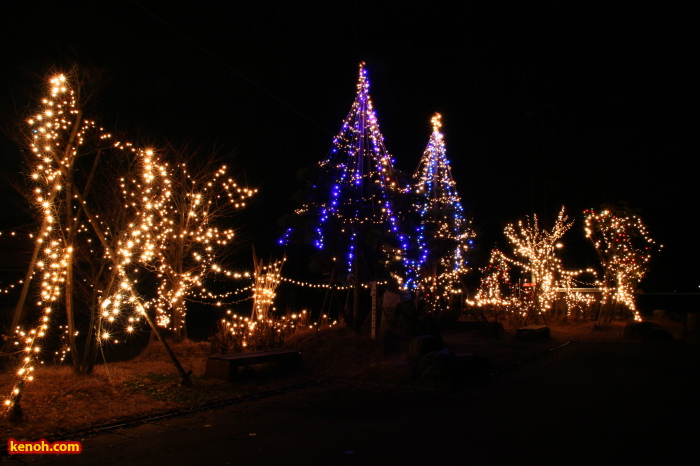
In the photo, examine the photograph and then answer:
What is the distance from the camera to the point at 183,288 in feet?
45.1

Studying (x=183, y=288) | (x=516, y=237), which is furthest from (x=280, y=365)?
(x=516, y=237)

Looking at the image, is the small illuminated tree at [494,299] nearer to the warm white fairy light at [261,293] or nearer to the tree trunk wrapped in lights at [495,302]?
the tree trunk wrapped in lights at [495,302]

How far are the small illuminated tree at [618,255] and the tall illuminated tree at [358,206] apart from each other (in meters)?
13.3

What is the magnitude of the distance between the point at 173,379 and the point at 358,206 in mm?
6665

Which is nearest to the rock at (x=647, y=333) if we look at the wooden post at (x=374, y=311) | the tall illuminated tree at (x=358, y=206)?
the tall illuminated tree at (x=358, y=206)

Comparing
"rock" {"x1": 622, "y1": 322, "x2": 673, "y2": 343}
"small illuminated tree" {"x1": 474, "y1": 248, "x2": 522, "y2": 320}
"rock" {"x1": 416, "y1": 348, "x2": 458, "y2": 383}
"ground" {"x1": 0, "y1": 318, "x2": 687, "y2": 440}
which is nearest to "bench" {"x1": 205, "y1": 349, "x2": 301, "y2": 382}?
"ground" {"x1": 0, "y1": 318, "x2": 687, "y2": 440}

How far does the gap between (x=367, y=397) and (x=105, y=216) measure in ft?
22.4

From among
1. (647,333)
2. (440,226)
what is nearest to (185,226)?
(440,226)

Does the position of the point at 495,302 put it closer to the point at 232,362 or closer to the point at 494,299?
the point at 494,299

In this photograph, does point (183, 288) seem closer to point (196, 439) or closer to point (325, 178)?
point (325, 178)

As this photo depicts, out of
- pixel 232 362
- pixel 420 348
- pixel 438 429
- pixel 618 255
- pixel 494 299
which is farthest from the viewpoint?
pixel 618 255

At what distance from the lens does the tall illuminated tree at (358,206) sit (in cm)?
1430

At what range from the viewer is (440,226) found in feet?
61.6

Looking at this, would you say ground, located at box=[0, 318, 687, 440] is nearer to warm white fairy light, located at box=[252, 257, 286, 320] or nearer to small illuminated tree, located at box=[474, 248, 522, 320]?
warm white fairy light, located at box=[252, 257, 286, 320]
